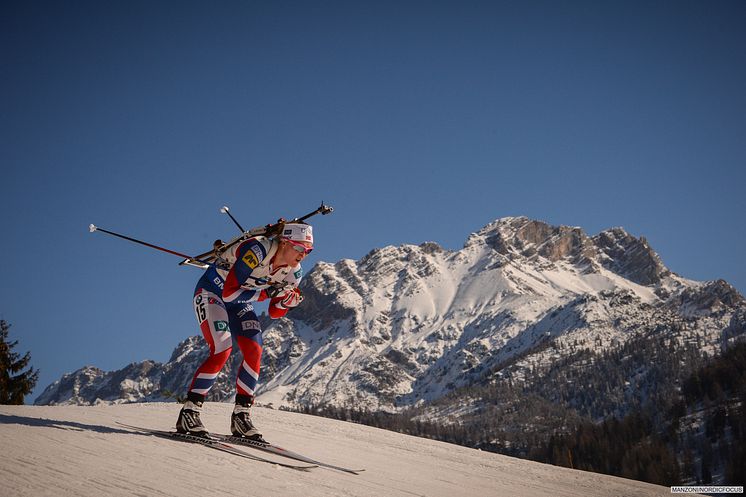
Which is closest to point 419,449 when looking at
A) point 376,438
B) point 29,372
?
point 376,438

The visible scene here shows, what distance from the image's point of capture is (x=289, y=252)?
1234cm

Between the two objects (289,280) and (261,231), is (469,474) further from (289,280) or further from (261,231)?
(261,231)

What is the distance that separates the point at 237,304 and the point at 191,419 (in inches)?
87.0

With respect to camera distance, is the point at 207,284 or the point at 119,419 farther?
the point at 119,419

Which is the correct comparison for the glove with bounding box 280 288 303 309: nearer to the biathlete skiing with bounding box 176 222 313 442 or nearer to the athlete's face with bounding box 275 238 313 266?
the biathlete skiing with bounding box 176 222 313 442

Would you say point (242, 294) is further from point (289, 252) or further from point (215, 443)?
point (215, 443)

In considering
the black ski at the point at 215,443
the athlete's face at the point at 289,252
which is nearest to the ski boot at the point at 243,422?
the black ski at the point at 215,443

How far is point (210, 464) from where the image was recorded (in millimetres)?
8805

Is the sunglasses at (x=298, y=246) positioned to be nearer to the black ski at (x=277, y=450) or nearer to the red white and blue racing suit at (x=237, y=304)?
the red white and blue racing suit at (x=237, y=304)

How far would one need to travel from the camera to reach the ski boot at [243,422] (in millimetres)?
11812

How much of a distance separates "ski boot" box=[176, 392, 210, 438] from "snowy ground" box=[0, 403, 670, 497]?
83 cm

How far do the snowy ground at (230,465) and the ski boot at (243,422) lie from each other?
0.97m

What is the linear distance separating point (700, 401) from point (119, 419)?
169 meters

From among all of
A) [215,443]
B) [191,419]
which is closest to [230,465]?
[215,443]
